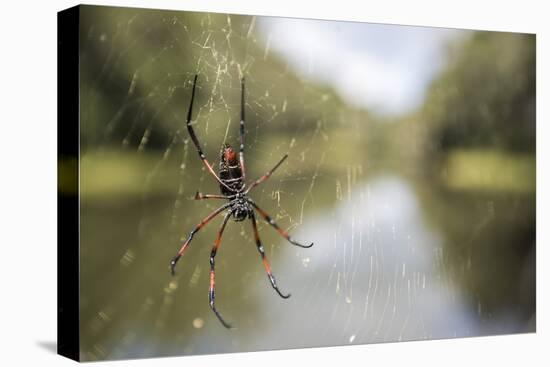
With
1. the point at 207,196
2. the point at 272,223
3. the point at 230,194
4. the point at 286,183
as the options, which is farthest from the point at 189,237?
the point at 286,183

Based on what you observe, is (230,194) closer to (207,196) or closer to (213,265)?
(207,196)

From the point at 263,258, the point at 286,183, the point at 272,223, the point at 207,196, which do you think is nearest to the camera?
the point at 207,196

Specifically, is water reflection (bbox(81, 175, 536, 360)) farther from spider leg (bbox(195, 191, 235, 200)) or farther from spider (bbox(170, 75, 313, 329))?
spider leg (bbox(195, 191, 235, 200))

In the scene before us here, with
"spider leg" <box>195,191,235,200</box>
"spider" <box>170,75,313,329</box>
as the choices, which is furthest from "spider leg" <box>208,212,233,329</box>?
"spider leg" <box>195,191,235,200</box>

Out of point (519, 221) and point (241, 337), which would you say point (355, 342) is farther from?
point (519, 221)

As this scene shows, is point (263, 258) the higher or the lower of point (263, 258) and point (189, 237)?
the lower

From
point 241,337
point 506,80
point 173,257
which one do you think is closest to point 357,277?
point 241,337
